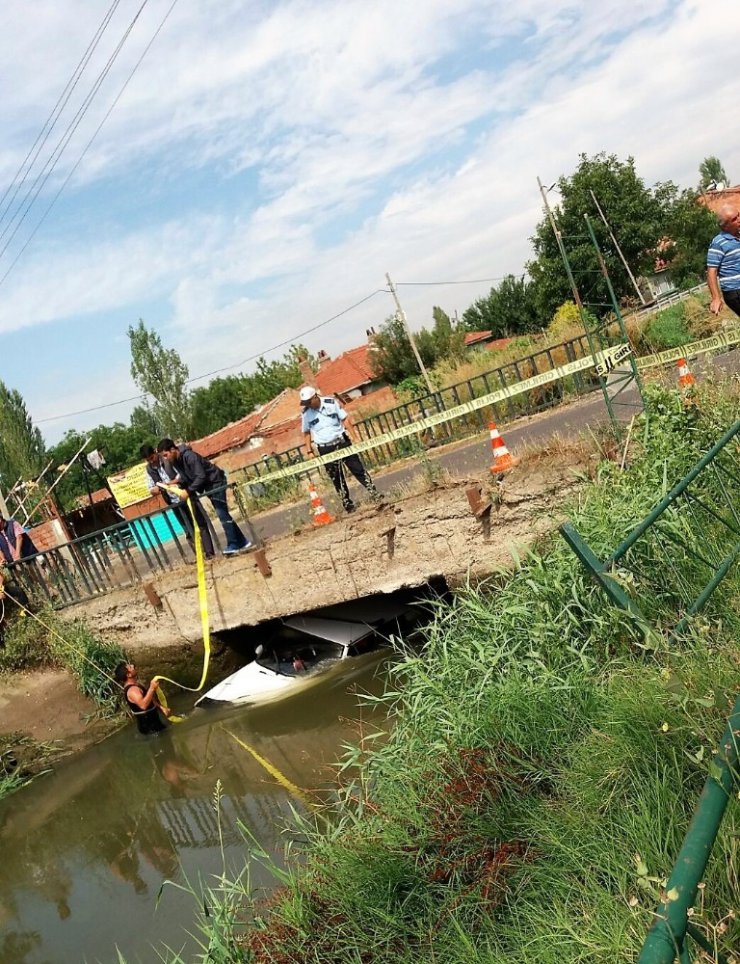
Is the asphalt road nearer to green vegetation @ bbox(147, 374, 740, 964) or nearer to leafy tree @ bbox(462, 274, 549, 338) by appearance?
green vegetation @ bbox(147, 374, 740, 964)

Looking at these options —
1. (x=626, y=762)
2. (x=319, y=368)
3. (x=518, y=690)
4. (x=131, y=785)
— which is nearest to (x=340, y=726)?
Result: (x=131, y=785)

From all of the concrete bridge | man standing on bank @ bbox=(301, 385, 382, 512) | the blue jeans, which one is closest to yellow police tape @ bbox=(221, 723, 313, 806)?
the concrete bridge

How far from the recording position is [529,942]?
2.99 m

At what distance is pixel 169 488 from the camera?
32.4 feet

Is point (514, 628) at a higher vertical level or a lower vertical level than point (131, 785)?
higher

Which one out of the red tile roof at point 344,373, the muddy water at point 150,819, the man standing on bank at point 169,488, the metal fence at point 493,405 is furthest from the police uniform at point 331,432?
the red tile roof at point 344,373

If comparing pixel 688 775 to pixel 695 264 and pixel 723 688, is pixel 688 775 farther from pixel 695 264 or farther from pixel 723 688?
pixel 695 264

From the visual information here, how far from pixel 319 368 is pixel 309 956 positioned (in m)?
63.0

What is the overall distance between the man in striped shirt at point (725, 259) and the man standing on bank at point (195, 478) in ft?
18.7

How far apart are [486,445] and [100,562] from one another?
574cm

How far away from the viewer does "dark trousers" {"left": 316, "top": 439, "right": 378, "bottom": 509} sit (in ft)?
30.7

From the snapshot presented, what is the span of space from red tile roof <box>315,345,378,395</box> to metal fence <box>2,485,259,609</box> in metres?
44.7

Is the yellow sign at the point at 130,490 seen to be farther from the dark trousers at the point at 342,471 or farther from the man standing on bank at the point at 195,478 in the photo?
the dark trousers at the point at 342,471

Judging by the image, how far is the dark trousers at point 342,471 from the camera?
30.7 feet
